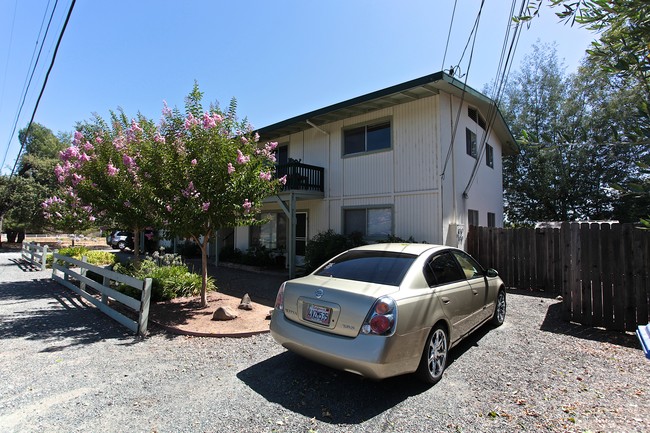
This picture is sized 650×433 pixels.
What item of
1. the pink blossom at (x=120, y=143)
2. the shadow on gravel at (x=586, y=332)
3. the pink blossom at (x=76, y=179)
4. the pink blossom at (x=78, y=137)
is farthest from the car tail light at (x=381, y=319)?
the pink blossom at (x=78, y=137)

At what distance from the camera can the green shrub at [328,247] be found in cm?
1078

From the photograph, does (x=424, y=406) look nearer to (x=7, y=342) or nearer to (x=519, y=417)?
(x=519, y=417)

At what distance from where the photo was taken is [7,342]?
5242mm

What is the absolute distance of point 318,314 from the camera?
3.67 metres

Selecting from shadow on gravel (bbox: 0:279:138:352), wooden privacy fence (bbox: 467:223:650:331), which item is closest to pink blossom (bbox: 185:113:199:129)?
shadow on gravel (bbox: 0:279:138:352)

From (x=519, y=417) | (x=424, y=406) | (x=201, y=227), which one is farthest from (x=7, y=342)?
(x=519, y=417)

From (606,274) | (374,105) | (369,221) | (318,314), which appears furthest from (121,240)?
(606,274)

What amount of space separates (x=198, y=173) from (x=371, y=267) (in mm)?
4101

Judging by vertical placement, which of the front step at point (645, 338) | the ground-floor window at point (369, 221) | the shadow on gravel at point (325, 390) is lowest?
the shadow on gravel at point (325, 390)

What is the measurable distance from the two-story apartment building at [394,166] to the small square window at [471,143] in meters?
0.04

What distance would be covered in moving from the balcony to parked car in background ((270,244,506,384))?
7.53 meters

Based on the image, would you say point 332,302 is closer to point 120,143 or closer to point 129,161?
point 129,161

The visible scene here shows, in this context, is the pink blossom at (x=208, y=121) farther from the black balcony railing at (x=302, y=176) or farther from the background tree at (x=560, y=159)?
the background tree at (x=560, y=159)

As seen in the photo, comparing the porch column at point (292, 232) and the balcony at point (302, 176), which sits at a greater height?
the balcony at point (302, 176)
